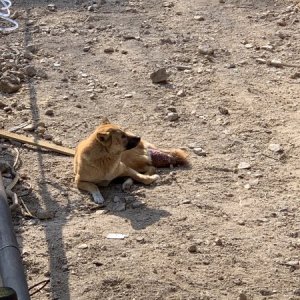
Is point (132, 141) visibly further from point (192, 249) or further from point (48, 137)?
point (192, 249)

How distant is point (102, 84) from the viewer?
27.5ft

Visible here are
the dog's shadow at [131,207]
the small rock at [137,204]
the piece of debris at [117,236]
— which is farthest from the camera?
the small rock at [137,204]

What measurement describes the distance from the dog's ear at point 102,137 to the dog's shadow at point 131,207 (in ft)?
1.19

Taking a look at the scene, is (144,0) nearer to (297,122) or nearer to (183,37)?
(183,37)

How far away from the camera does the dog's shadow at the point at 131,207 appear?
5.98 metres

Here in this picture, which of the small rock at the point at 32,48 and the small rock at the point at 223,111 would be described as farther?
the small rock at the point at 32,48

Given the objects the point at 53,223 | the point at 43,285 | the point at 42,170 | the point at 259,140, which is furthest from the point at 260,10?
the point at 43,285

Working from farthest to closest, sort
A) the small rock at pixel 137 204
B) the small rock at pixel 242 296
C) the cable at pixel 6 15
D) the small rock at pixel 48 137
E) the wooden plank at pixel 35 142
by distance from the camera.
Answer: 1. the cable at pixel 6 15
2. the small rock at pixel 48 137
3. the wooden plank at pixel 35 142
4. the small rock at pixel 137 204
5. the small rock at pixel 242 296

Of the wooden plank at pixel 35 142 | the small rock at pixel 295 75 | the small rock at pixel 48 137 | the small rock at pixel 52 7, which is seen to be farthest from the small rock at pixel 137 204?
the small rock at pixel 52 7

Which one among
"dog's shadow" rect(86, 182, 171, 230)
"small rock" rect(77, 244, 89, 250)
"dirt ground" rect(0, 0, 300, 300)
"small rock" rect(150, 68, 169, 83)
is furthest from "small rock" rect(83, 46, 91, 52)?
"small rock" rect(77, 244, 89, 250)

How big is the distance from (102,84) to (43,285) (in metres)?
3.50

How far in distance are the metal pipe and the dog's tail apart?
1781mm

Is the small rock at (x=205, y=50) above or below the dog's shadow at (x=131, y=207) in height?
above

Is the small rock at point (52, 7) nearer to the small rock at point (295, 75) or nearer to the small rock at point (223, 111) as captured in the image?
the small rock at point (295, 75)
